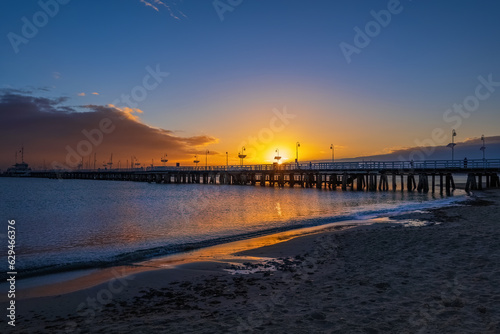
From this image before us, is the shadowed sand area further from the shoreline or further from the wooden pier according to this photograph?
the wooden pier

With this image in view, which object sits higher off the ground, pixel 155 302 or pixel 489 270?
pixel 489 270

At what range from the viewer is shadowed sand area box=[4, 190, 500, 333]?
4.18 metres

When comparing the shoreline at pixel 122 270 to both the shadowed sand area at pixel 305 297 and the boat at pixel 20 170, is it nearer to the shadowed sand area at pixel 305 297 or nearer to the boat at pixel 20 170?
the shadowed sand area at pixel 305 297

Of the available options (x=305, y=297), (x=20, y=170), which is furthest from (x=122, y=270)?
(x=20, y=170)

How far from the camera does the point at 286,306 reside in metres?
4.93

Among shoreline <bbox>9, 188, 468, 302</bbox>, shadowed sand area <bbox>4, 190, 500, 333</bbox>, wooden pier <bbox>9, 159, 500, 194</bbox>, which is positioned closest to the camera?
shadowed sand area <bbox>4, 190, 500, 333</bbox>

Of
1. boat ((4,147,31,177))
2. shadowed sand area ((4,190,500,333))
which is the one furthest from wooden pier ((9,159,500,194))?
boat ((4,147,31,177))

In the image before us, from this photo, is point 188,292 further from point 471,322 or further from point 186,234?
point 186,234

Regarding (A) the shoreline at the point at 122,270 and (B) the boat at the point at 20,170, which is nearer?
(A) the shoreline at the point at 122,270

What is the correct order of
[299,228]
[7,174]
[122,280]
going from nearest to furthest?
1. [122,280]
2. [299,228]
3. [7,174]

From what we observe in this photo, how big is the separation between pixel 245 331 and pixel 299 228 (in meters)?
11.4

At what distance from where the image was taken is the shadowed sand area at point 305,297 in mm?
4184

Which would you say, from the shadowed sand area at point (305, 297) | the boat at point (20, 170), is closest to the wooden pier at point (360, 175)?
the shadowed sand area at point (305, 297)

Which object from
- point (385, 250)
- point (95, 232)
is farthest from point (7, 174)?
point (385, 250)
